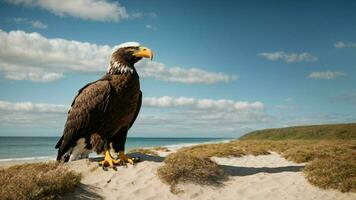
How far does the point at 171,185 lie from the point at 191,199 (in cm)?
70

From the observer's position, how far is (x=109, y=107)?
9.02m

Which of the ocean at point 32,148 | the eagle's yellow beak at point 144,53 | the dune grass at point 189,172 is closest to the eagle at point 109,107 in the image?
the eagle's yellow beak at point 144,53

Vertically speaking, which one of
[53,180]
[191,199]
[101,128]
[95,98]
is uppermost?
[95,98]

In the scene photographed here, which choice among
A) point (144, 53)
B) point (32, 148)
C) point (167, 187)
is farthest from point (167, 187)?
point (32, 148)

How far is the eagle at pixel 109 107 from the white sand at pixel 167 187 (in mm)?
Result: 498

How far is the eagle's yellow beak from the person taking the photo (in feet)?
29.9

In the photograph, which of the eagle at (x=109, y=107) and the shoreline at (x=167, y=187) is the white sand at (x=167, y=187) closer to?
the shoreline at (x=167, y=187)

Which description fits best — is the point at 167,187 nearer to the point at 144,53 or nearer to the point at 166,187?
the point at 166,187

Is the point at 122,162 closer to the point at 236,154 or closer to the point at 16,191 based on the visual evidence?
the point at 16,191

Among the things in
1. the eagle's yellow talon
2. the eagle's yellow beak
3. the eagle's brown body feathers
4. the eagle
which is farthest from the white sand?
the eagle's yellow beak

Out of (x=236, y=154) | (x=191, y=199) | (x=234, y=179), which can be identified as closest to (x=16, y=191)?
(x=191, y=199)

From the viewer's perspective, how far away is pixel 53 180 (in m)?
7.75

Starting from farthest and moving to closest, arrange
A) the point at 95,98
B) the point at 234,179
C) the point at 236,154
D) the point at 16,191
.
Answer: the point at 236,154 < the point at 234,179 < the point at 95,98 < the point at 16,191

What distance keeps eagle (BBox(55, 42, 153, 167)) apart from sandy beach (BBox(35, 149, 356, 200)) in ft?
1.61
